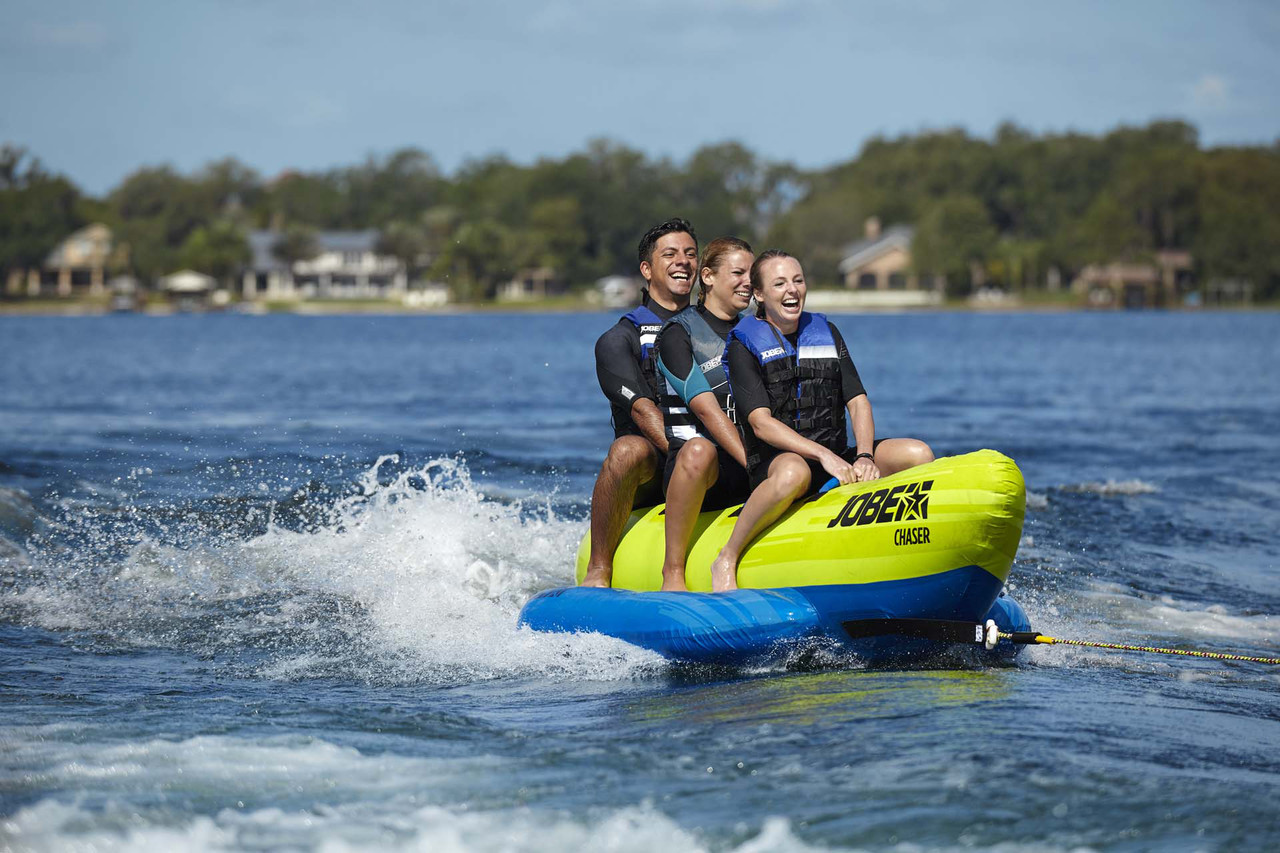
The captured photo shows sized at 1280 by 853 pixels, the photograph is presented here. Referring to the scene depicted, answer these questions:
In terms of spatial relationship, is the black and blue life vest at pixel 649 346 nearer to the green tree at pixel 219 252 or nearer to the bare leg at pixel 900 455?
the bare leg at pixel 900 455

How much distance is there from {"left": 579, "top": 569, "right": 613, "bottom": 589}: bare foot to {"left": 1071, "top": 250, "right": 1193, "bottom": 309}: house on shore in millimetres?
89107

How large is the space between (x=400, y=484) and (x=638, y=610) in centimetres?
542

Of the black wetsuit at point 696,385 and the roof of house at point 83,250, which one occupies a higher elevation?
the roof of house at point 83,250

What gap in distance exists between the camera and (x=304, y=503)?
11289mm

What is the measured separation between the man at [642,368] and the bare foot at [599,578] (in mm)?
245

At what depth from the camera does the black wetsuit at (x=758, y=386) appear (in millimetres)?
6320

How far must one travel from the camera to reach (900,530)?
19.5ft

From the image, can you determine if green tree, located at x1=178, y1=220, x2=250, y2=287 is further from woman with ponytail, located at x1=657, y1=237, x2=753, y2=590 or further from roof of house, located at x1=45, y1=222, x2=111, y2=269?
woman with ponytail, located at x1=657, y1=237, x2=753, y2=590

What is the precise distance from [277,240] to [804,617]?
10311 cm

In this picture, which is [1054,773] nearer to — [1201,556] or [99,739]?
[99,739]

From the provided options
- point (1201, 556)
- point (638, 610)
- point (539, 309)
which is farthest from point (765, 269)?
point (539, 309)

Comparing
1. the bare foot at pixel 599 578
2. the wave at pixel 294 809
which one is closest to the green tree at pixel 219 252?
the bare foot at pixel 599 578

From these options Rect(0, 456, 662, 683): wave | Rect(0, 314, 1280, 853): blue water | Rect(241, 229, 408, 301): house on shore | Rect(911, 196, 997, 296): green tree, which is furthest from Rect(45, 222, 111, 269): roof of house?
Rect(0, 456, 662, 683): wave

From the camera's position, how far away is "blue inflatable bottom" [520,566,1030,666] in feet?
19.9
